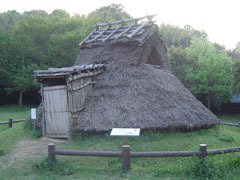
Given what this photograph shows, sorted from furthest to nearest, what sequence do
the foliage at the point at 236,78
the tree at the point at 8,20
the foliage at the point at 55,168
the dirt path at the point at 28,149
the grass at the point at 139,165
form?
the tree at the point at 8,20 → the foliage at the point at 236,78 → the dirt path at the point at 28,149 → the foliage at the point at 55,168 → the grass at the point at 139,165

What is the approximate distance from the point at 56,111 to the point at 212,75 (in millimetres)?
16608

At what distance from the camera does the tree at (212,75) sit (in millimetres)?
22797

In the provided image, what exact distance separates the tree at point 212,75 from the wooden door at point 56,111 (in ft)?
51.3

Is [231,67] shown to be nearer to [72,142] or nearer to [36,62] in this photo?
[72,142]

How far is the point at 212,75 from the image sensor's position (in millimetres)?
23016

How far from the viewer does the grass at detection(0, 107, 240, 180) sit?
263 inches

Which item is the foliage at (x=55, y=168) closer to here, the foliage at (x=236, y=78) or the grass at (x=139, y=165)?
the grass at (x=139, y=165)

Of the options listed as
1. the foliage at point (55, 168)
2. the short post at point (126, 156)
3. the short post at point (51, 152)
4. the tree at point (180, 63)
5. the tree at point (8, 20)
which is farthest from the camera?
the tree at point (8, 20)

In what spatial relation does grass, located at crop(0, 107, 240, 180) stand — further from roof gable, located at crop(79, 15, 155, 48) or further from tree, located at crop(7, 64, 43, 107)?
tree, located at crop(7, 64, 43, 107)

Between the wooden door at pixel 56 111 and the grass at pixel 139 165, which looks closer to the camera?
the grass at pixel 139 165

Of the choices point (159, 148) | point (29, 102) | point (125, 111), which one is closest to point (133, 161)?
point (159, 148)

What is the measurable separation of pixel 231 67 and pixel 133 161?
19.4m

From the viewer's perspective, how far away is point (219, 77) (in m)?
22.9

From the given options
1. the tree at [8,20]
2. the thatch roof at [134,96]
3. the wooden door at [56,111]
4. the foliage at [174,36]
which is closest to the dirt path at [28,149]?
the wooden door at [56,111]
